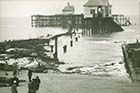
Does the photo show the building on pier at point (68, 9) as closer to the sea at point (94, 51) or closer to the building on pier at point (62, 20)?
the building on pier at point (62, 20)

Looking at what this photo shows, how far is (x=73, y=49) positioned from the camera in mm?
3465

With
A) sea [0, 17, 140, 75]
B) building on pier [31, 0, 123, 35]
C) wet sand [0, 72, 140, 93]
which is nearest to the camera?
wet sand [0, 72, 140, 93]

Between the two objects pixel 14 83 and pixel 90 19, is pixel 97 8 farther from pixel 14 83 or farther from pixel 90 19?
pixel 14 83

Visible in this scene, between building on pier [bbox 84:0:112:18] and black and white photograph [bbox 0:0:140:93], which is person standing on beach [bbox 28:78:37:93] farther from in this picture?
building on pier [bbox 84:0:112:18]

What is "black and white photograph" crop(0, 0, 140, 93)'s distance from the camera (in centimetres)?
326

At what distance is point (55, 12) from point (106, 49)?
0.56m

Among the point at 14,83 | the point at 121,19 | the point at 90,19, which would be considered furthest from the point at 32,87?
the point at 121,19

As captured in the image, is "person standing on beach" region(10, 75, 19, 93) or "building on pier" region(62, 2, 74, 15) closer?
"person standing on beach" region(10, 75, 19, 93)

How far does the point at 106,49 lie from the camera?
3.39 meters

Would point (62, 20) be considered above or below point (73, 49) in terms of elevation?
above

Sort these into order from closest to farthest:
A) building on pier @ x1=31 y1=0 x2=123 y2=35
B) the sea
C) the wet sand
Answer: the wet sand
the sea
building on pier @ x1=31 y1=0 x2=123 y2=35

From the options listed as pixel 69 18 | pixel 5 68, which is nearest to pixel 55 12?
pixel 69 18

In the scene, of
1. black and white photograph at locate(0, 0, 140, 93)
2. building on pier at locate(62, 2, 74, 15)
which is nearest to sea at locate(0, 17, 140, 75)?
black and white photograph at locate(0, 0, 140, 93)

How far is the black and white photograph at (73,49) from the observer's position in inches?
128
